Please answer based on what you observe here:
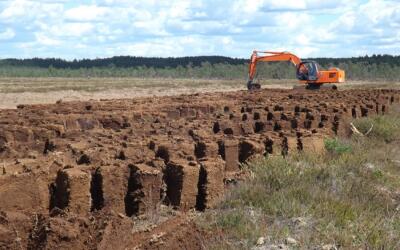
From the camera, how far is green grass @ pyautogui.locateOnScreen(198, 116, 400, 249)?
6293 millimetres

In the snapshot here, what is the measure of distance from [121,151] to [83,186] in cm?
184

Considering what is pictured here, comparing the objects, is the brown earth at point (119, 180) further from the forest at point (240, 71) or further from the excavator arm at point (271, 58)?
the forest at point (240, 71)

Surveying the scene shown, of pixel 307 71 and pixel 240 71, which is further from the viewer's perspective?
pixel 240 71

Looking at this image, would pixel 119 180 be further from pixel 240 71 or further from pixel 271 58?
pixel 240 71

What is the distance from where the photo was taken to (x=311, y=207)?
7211 millimetres

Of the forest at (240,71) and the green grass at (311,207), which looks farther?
the forest at (240,71)

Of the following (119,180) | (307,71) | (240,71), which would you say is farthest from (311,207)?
(240,71)

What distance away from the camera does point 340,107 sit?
19.9 metres

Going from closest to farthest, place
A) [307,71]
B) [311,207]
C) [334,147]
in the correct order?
[311,207] → [334,147] → [307,71]

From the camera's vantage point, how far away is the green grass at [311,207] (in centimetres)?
629

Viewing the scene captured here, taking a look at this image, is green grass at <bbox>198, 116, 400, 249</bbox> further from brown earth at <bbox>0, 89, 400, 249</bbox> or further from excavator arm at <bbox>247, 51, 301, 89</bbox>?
excavator arm at <bbox>247, 51, 301, 89</bbox>

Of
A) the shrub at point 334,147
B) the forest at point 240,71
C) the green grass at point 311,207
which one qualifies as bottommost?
the forest at point 240,71

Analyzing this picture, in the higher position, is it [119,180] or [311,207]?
[119,180]

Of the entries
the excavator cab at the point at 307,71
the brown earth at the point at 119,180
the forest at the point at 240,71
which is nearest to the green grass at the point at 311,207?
the brown earth at the point at 119,180
